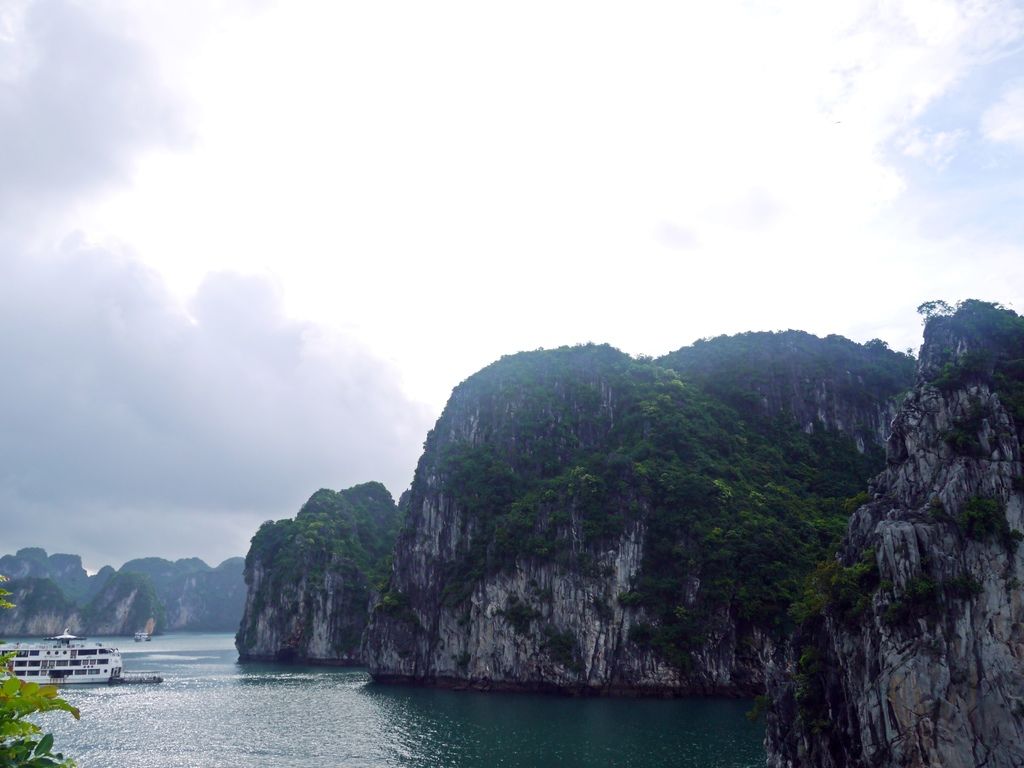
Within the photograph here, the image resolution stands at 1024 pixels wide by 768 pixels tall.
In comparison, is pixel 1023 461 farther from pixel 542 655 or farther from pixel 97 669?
pixel 97 669

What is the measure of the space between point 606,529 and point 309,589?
5715 cm

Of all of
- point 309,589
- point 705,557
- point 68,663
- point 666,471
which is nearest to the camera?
point 705,557

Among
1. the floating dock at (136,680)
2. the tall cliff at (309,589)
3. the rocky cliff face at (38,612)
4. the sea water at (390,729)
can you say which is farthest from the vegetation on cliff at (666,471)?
the rocky cliff face at (38,612)

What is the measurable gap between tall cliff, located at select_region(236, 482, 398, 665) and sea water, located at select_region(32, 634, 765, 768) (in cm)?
3395

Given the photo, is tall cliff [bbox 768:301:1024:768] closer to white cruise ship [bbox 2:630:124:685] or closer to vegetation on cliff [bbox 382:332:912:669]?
vegetation on cliff [bbox 382:332:912:669]

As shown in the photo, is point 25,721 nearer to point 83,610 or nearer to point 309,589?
point 309,589

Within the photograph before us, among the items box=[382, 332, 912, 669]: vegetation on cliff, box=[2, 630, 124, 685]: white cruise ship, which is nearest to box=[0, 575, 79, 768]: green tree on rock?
box=[382, 332, 912, 669]: vegetation on cliff

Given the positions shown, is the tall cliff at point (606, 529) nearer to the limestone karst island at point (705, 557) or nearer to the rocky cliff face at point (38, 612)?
the limestone karst island at point (705, 557)

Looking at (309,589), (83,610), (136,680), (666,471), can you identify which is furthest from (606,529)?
(83,610)

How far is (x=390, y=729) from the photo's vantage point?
2012 inches

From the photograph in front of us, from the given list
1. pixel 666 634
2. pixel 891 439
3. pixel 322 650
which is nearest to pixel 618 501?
pixel 666 634

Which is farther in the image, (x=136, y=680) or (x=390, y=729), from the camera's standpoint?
(x=136, y=680)

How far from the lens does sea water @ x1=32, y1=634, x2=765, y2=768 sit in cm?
4166

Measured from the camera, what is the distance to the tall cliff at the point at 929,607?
26719 millimetres
